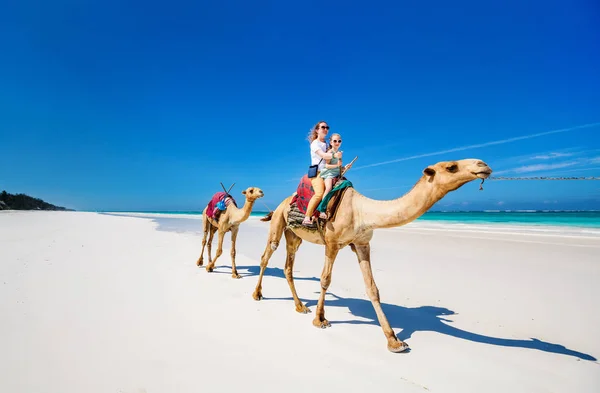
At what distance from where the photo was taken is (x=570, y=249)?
11.4 meters

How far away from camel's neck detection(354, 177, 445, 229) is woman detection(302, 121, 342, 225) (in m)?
0.59

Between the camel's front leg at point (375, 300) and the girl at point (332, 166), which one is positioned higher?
the girl at point (332, 166)

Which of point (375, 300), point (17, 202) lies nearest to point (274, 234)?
point (375, 300)

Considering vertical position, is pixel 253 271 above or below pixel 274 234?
below

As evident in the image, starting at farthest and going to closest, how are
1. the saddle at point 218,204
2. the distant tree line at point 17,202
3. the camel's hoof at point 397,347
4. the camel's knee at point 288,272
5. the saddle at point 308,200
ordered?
the distant tree line at point 17,202 < the saddle at point 218,204 < the camel's knee at point 288,272 < the saddle at point 308,200 < the camel's hoof at point 397,347

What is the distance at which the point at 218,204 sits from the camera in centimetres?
880

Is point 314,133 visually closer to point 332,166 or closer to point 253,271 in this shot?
point 332,166

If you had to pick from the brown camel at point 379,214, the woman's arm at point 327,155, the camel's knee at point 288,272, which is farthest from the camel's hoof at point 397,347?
the woman's arm at point 327,155

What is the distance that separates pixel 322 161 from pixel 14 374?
420cm

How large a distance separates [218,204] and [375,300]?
6008 millimetres

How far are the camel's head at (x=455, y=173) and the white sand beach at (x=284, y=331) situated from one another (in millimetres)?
1969

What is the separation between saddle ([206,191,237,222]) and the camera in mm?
8758

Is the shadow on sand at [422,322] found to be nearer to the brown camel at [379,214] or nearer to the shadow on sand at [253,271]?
the brown camel at [379,214]

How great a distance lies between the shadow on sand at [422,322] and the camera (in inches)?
147
